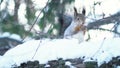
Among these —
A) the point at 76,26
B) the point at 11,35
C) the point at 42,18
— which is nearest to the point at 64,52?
the point at 76,26

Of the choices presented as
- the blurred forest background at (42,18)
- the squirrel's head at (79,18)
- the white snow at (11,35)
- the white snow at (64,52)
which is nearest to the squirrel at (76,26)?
the squirrel's head at (79,18)

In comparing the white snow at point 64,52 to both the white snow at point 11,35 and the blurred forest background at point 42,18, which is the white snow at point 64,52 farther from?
the white snow at point 11,35

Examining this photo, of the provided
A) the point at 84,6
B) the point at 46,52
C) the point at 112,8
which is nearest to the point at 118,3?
Answer: the point at 112,8

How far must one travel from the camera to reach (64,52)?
135 inches

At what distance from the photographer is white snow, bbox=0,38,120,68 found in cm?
331

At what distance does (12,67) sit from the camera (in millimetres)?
3275

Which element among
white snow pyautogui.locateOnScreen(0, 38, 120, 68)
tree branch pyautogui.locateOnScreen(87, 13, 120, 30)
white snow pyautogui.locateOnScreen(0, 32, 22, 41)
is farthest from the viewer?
white snow pyautogui.locateOnScreen(0, 32, 22, 41)

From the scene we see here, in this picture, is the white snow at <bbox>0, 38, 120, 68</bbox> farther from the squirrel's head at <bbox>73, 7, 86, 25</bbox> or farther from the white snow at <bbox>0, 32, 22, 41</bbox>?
the white snow at <bbox>0, 32, 22, 41</bbox>

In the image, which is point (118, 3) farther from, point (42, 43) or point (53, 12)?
point (42, 43)

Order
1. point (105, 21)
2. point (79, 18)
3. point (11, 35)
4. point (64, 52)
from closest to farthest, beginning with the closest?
point (64, 52)
point (79, 18)
point (105, 21)
point (11, 35)

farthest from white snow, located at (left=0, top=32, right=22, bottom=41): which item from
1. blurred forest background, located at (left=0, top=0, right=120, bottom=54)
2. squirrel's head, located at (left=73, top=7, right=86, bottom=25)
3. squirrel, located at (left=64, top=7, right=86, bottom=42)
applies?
squirrel's head, located at (left=73, top=7, right=86, bottom=25)

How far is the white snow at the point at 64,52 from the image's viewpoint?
3314 mm

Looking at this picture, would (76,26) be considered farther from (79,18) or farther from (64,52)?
(64,52)

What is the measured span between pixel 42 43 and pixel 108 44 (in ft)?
2.49
